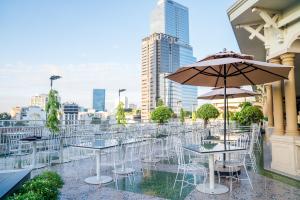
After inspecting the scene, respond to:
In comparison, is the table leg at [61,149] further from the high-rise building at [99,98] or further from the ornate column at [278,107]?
the high-rise building at [99,98]

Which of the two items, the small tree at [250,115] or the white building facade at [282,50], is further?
the small tree at [250,115]

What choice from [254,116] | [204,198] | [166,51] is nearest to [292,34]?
[204,198]

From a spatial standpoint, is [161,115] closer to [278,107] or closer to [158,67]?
[278,107]

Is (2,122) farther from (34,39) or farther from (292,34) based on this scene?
(34,39)

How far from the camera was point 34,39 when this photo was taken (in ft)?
59.6

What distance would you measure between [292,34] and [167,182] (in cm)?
404

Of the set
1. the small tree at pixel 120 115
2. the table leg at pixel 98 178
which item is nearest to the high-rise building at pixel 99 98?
the small tree at pixel 120 115

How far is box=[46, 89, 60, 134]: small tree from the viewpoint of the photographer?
6.46 meters

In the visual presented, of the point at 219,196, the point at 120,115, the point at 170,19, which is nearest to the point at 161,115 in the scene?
the point at 120,115

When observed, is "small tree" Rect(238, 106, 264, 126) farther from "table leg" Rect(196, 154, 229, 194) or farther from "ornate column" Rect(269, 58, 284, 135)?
"table leg" Rect(196, 154, 229, 194)

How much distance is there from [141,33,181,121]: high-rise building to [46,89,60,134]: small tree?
8857 centimetres

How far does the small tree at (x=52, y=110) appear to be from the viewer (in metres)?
6.46

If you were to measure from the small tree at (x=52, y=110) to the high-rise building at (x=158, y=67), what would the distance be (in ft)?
291

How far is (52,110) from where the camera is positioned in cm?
647
